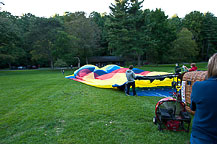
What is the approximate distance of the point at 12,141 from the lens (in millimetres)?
3102

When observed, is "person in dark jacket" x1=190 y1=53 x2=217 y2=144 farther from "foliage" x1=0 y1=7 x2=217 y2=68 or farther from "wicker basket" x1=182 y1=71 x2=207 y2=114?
"foliage" x1=0 y1=7 x2=217 y2=68

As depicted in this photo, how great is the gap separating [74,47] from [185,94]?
2933cm

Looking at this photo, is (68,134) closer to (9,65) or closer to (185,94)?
(185,94)

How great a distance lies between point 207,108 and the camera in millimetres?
1339

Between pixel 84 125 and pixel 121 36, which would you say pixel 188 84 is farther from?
pixel 121 36

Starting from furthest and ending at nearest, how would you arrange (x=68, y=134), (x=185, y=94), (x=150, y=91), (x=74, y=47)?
(x=74, y=47) → (x=150, y=91) → (x=185, y=94) → (x=68, y=134)

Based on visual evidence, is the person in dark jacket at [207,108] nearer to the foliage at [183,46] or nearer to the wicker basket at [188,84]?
the wicker basket at [188,84]

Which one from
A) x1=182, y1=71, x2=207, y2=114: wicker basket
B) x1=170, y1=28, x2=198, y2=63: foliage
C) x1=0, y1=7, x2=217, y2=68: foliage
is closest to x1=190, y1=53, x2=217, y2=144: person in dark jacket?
x1=182, y1=71, x2=207, y2=114: wicker basket

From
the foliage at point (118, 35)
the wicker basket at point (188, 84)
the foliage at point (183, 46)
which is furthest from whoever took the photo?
the foliage at point (183, 46)

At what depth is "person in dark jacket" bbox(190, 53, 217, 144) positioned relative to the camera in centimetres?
130

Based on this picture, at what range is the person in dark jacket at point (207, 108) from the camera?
1303 millimetres

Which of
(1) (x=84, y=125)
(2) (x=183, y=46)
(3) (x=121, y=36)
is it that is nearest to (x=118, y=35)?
(3) (x=121, y=36)

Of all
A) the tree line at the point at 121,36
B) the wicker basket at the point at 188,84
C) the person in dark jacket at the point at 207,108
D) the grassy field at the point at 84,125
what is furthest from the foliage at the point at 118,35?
the person in dark jacket at the point at 207,108

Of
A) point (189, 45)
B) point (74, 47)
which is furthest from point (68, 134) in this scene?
point (189, 45)
